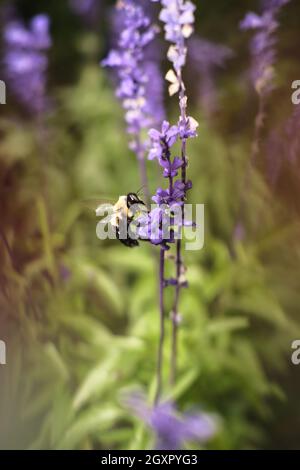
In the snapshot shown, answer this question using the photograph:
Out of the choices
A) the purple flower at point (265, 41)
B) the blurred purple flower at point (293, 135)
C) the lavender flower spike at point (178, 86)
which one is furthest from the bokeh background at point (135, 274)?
the lavender flower spike at point (178, 86)

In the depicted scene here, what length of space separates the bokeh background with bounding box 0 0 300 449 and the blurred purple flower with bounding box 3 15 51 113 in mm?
76

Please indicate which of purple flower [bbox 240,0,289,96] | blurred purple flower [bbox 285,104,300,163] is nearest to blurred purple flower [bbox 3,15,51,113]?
purple flower [bbox 240,0,289,96]

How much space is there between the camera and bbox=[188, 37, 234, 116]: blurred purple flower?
164cm

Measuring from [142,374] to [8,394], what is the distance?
1.07ft

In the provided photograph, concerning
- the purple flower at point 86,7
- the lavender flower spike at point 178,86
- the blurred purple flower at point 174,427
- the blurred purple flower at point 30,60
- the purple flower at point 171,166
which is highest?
the purple flower at point 86,7

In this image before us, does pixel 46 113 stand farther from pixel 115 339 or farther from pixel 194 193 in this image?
pixel 115 339

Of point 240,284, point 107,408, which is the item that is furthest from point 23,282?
point 240,284

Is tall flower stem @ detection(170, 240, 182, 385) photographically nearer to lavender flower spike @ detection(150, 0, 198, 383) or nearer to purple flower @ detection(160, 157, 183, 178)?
lavender flower spike @ detection(150, 0, 198, 383)

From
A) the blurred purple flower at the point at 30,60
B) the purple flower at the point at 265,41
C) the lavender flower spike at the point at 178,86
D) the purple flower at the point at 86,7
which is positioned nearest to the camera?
the lavender flower spike at the point at 178,86

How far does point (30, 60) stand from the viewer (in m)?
1.35

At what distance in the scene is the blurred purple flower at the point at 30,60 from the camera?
134 cm

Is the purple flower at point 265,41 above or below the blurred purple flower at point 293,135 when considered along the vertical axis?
above

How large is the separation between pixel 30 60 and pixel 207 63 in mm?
576

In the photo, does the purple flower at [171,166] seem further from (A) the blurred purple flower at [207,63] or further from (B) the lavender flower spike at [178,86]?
(A) the blurred purple flower at [207,63]
